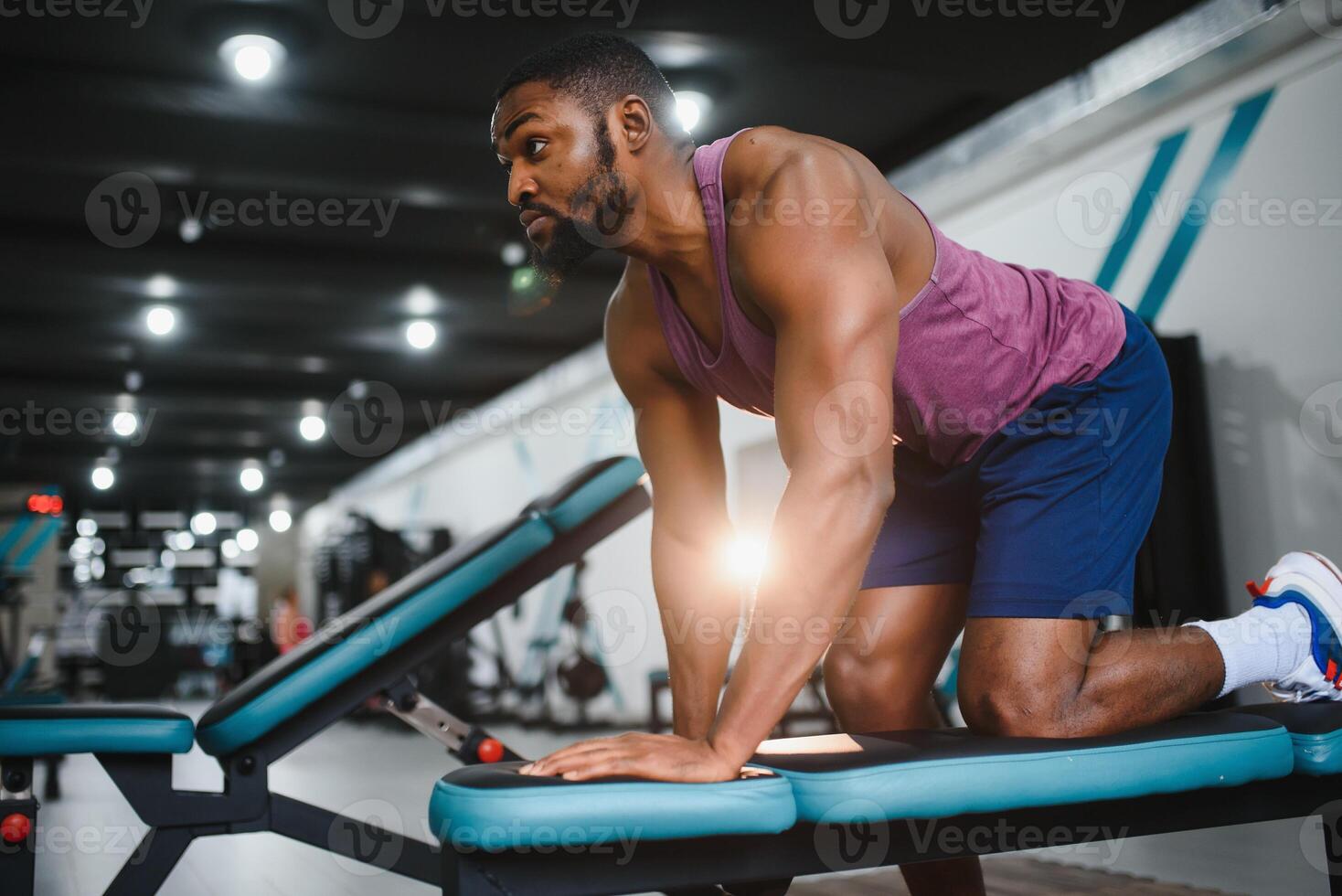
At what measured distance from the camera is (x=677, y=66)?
3.95 meters

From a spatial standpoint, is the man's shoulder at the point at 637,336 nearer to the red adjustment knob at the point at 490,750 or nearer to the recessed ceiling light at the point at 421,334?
the red adjustment knob at the point at 490,750

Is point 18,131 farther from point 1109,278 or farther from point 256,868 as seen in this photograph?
point 1109,278

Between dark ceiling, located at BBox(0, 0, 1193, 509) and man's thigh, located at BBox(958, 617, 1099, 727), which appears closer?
man's thigh, located at BBox(958, 617, 1099, 727)

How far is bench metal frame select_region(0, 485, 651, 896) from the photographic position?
162cm

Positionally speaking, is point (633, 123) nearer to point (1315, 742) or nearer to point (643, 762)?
point (643, 762)

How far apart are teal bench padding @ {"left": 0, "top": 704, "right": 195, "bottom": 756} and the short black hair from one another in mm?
1110

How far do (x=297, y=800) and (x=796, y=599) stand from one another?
117cm

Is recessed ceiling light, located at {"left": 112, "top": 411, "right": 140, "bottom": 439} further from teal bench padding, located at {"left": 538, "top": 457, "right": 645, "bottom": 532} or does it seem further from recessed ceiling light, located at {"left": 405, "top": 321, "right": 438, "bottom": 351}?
teal bench padding, located at {"left": 538, "top": 457, "right": 645, "bottom": 532}

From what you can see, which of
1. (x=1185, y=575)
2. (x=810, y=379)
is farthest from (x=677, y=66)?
(x=810, y=379)

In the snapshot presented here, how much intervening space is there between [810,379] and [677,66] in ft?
10.4

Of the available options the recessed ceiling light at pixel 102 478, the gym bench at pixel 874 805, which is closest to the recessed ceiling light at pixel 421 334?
the gym bench at pixel 874 805

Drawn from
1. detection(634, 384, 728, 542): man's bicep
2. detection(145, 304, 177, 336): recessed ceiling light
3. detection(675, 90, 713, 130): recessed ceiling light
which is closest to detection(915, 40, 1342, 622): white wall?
detection(675, 90, 713, 130): recessed ceiling light

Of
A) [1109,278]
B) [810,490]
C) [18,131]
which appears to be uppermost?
[18,131]

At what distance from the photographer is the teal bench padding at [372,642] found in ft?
5.73
